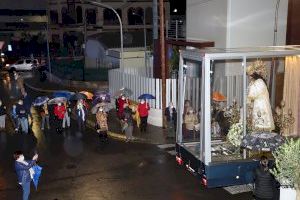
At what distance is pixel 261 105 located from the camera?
1126 centimetres

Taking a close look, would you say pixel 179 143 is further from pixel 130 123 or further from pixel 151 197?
pixel 130 123

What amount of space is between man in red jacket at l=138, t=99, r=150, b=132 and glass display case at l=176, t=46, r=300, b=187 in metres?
4.65

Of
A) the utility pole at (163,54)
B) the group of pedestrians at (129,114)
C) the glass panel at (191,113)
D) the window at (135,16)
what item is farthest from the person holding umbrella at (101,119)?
the window at (135,16)

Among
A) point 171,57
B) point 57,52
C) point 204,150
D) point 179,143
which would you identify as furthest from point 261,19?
point 57,52

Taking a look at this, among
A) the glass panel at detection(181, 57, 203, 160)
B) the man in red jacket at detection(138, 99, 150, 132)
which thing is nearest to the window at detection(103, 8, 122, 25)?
the man in red jacket at detection(138, 99, 150, 132)

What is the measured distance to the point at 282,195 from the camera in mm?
9484

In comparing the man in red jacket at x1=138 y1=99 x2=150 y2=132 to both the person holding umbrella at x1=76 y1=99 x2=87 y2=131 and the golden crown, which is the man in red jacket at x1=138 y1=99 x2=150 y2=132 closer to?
the person holding umbrella at x1=76 y1=99 x2=87 y2=131

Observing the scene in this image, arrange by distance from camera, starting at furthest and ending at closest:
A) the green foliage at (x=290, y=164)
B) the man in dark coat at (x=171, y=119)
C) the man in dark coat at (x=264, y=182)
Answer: the man in dark coat at (x=171, y=119) → the man in dark coat at (x=264, y=182) → the green foliage at (x=290, y=164)

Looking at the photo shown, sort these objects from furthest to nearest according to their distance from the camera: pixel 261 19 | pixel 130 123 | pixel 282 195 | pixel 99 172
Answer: pixel 261 19, pixel 130 123, pixel 99 172, pixel 282 195

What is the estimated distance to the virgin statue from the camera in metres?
11.1

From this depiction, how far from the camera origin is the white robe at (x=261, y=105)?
11.1 m

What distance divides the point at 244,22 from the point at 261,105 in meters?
7.13

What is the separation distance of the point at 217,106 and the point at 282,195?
3.55 m

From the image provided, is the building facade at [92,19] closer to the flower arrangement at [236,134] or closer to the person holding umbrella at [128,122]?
the person holding umbrella at [128,122]
